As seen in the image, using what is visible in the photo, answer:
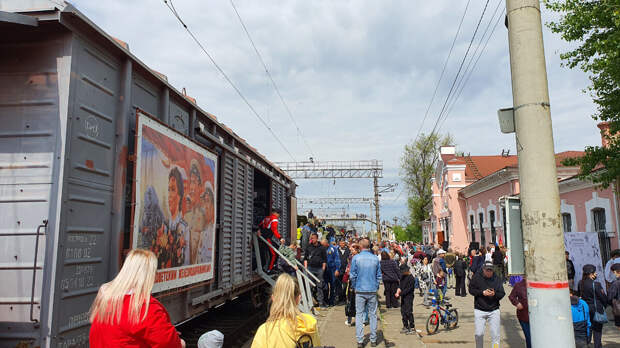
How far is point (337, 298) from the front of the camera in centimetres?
1298

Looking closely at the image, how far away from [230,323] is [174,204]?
545 centimetres

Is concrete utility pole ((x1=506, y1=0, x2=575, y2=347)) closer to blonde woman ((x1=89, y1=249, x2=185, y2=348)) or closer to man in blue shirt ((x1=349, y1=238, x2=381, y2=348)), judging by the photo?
blonde woman ((x1=89, y1=249, x2=185, y2=348))

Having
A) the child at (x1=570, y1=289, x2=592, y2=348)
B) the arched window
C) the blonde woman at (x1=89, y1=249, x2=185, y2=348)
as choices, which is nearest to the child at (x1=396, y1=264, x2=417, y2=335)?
the child at (x1=570, y1=289, x2=592, y2=348)

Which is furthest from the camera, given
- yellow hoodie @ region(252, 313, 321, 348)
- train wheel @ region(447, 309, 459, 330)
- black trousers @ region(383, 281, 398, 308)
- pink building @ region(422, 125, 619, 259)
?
pink building @ region(422, 125, 619, 259)

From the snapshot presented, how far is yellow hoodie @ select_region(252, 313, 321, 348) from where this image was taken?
284 cm

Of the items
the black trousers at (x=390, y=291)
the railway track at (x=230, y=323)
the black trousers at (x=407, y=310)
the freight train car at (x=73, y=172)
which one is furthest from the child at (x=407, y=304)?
the freight train car at (x=73, y=172)

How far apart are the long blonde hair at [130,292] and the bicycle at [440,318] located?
7567mm

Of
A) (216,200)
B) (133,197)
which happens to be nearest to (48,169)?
(133,197)

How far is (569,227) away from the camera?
16.9m

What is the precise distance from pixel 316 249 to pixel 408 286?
118 inches

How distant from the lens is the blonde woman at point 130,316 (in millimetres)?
2299

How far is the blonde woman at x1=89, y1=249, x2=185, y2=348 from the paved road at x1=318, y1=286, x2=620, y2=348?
6158 mm

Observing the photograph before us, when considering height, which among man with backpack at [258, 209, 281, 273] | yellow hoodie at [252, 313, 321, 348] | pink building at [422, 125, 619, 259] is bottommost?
yellow hoodie at [252, 313, 321, 348]

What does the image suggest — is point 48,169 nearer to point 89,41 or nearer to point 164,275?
point 89,41
